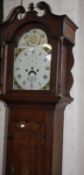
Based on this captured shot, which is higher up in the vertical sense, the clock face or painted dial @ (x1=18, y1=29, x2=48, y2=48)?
painted dial @ (x1=18, y1=29, x2=48, y2=48)

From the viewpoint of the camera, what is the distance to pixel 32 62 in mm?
1659

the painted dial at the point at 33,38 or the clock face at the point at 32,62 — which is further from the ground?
the painted dial at the point at 33,38

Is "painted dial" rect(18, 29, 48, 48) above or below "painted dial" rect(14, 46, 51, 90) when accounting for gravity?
above

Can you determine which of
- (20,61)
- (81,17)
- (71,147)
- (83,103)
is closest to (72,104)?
(83,103)

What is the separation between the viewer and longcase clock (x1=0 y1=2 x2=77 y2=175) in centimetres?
159

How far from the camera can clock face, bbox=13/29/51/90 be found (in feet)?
5.32

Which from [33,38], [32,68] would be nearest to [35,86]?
[32,68]

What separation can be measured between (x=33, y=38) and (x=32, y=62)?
0.13 m

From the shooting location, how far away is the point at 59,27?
156 cm

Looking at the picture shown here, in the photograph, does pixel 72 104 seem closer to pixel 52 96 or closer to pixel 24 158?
pixel 52 96

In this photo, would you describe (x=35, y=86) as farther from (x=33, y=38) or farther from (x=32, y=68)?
(x=33, y=38)

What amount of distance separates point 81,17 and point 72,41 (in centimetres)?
22

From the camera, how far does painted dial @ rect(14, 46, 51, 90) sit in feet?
5.32

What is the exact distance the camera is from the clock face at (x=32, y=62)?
162 cm
